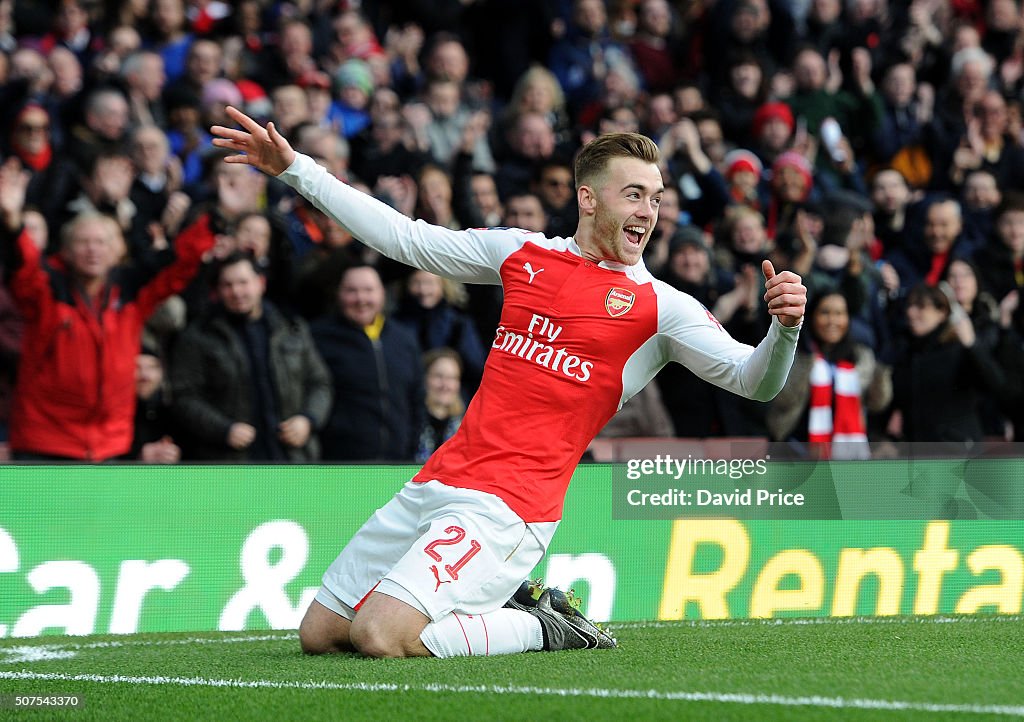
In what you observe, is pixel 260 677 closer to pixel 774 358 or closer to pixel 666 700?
pixel 666 700

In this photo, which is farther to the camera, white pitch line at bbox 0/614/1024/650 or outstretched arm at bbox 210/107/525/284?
white pitch line at bbox 0/614/1024/650

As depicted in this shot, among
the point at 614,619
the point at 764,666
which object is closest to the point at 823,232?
the point at 614,619

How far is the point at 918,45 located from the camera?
1579 cm

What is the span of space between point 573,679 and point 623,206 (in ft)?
6.51

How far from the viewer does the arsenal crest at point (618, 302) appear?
6.50 m

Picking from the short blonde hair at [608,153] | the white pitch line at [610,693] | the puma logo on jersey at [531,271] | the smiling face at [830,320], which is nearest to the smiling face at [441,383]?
the smiling face at [830,320]

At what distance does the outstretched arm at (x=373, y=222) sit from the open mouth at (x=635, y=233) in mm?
478

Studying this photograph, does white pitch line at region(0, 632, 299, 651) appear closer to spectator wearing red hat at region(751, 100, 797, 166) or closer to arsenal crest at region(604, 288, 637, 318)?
arsenal crest at region(604, 288, 637, 318)

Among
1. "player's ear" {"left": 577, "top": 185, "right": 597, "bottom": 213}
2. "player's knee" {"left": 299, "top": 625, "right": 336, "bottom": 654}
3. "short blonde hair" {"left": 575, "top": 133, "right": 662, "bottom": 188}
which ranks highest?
"short blonde hair" {"left": 575, "top": 133, "right": 662, "bottom": 188}

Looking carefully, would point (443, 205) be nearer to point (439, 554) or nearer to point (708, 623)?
point (708, 623)

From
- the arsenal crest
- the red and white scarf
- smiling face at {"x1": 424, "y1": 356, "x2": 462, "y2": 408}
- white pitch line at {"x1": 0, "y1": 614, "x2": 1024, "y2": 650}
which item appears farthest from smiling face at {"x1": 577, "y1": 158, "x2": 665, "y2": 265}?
the red and white scarf

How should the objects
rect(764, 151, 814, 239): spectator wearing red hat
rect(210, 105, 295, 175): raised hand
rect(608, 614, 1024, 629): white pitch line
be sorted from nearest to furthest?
rect(210, 105, 295, 175): raised hand
rect(608, 614, 1024, 629): white pitch line
rect(764, 151, 814, 239): spectator wearing red hat

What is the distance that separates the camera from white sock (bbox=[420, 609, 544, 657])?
627cm

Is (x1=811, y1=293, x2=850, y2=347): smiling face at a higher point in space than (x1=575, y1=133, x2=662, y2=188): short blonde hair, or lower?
lower
